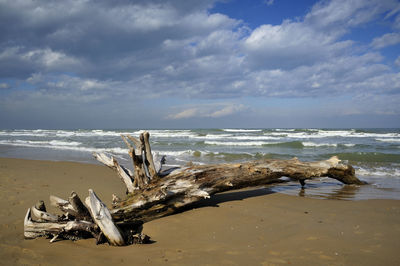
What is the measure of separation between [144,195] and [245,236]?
174cm

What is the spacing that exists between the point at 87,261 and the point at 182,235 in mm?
1327

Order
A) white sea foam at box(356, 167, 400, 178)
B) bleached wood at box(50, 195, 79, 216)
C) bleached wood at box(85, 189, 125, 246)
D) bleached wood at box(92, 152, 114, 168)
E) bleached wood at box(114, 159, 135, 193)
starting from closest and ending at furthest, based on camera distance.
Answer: bleached wood at box(85, 189, 125, 246), bleached wood at box(50, 195, 79, 216), bleached wood at box(114, 159, 135, 193), bleached wood at box(92, 152, 114, 168), white sea foam at box(356, 167, 400, 178)

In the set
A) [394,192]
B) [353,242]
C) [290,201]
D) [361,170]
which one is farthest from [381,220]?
[361,170]

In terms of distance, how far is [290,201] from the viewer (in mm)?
5656

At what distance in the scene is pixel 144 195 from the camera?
432 cm

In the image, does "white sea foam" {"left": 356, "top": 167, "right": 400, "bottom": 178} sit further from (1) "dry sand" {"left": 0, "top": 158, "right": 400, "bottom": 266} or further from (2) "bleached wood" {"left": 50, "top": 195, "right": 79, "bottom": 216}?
(2) "bleached wood" {"left": 50, "top": 195, "right": 79, "bottom": 216}

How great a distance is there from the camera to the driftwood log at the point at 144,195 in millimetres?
3639

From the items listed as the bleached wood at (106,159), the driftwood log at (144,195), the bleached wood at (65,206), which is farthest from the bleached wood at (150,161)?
the bleached wood at (65,206)

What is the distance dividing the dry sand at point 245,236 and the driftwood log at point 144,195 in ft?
0.55

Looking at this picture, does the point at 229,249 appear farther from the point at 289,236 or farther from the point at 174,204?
the point at 174,204

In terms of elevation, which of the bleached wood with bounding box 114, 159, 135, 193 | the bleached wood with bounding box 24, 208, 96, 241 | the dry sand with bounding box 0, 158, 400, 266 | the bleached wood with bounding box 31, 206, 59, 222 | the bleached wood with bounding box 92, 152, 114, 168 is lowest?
the dry sand with bounding box 0, 158, 400, 266

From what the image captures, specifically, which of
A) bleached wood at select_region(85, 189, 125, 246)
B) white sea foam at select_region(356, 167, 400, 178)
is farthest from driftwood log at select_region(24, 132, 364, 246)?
white sea foam at select_region(356, 167, 400, 178)

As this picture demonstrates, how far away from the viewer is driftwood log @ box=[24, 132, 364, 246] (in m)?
3.64

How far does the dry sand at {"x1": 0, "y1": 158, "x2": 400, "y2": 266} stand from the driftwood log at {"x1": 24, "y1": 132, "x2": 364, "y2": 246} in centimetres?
17
